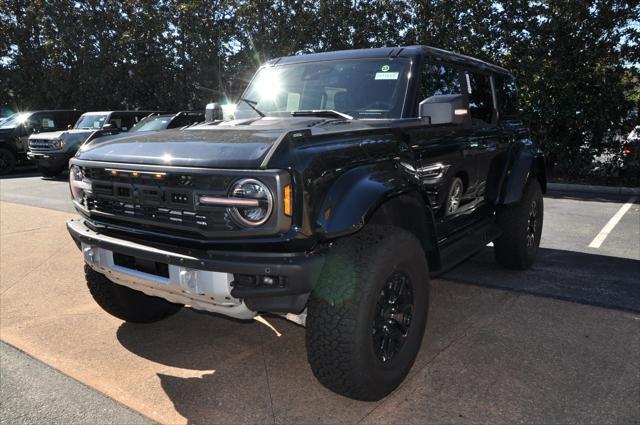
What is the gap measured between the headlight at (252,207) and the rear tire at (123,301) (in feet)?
5.03

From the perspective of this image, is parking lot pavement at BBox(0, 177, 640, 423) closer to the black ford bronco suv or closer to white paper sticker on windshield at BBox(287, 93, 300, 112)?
the black ford bronco suv

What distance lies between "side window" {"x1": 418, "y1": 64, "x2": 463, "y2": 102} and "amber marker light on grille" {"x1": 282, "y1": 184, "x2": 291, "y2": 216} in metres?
1.61

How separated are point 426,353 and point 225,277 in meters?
1.58

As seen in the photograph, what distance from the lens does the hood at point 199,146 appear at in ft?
7.84

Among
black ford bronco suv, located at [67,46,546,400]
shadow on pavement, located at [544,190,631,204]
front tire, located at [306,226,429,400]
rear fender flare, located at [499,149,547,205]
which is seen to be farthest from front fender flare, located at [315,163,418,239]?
shadow on pavement, located at [544,190,631,204]

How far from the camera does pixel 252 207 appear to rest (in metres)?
2.31

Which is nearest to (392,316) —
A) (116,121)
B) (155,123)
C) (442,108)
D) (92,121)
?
(442,108)

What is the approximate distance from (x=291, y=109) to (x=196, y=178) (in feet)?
5.03

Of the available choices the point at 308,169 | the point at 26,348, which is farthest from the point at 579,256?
the point at 26,348

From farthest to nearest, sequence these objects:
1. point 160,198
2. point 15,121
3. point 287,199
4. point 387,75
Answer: point 15,121
point 387,75
point 160,198
point 287,199

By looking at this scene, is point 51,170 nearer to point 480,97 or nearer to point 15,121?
point 15,121

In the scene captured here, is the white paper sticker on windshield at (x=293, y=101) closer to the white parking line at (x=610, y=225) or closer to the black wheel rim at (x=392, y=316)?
the black wheel rim at (x=392, y=316)

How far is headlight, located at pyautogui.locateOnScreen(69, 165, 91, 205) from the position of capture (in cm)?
299

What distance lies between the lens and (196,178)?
241 cm
